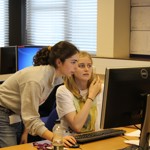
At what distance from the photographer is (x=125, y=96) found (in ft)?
6.45

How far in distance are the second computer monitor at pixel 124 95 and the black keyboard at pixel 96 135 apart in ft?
1.05

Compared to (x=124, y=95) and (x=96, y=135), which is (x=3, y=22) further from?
(x=124, y=95)

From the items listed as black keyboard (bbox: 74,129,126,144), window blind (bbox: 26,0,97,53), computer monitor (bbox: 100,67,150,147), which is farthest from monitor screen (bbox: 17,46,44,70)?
computer monitor (bbox: 100,67,150,147)

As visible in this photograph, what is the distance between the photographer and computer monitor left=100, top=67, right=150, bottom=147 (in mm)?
1914

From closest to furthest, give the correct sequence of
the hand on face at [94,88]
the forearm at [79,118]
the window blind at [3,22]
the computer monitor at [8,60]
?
the forearm at [79,118] < the hand on face at [94,88] < the computer monitor at [8,60] < the window blind at [3,22]

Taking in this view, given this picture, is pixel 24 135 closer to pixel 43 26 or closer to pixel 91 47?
pixel 91 47

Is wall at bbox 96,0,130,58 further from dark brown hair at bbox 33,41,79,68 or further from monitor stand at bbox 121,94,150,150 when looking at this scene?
monitor stand at bbox 121,94,150,150

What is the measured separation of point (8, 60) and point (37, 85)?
218 centimetres

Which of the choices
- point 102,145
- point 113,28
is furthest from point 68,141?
point 113,28

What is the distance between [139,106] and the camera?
6.63 ft

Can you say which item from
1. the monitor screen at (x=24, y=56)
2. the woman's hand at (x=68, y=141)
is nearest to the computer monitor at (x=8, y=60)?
the monitor screen at (x=24, y=56)

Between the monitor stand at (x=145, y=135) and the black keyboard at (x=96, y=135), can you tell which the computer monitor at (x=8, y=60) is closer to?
the black keyboard at (x=96, y=135)

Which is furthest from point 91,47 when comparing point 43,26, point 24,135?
point 24,135

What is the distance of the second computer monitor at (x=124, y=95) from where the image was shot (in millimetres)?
1913
